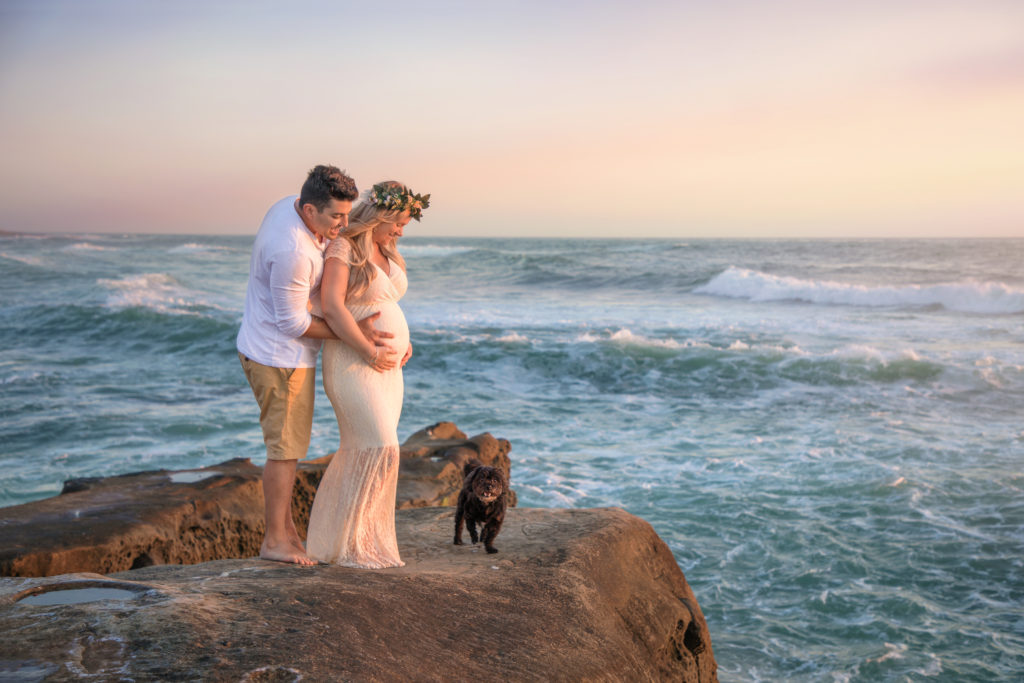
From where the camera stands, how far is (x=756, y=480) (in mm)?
9031

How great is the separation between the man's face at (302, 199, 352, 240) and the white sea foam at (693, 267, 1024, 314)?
2549 cm

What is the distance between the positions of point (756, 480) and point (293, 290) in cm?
685

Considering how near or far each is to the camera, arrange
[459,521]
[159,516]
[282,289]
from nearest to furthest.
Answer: [282,289] < [459,521] < [159,516]

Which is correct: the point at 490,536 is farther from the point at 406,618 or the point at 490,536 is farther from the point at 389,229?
the point at 389,229

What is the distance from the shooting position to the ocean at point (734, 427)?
630 centimetres

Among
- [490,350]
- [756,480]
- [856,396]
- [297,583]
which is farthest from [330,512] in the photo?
[490,350]

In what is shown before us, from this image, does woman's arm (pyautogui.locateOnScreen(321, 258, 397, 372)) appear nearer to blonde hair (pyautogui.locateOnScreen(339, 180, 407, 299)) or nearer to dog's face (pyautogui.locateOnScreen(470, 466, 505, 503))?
blonde hair (pyautogui.locateOnScreen(339, 180, 407, 299))

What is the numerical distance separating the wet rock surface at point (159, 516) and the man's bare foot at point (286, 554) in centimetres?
146

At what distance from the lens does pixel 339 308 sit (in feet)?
12.0

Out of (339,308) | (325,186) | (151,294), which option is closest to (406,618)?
(339,308)

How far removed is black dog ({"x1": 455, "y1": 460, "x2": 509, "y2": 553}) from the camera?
405 centimetres

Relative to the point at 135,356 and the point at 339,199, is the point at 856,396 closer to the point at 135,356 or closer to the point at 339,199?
the point at 339,199

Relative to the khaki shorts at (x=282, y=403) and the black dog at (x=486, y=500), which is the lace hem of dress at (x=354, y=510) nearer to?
the khaki shorts at (x=282, y=403)

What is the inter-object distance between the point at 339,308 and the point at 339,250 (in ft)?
0.90
